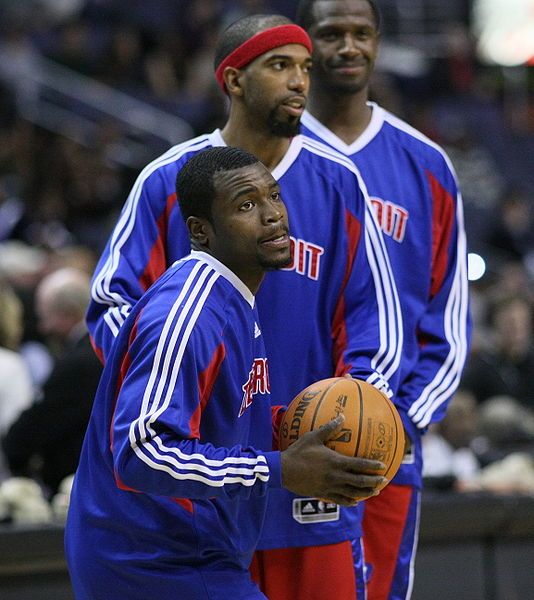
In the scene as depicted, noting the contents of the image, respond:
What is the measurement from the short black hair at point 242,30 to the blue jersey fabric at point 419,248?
20.1 inches

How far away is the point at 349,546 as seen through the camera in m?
3.96

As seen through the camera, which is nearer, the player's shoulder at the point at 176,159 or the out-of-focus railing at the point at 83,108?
the player's shoulder at the point at 176,159

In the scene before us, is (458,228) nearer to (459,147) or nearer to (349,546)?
(349,546)

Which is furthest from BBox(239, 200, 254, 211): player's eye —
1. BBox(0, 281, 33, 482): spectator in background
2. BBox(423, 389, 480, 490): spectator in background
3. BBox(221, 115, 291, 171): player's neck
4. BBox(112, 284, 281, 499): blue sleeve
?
BBox(423, 389, 480, 490): spectator in background

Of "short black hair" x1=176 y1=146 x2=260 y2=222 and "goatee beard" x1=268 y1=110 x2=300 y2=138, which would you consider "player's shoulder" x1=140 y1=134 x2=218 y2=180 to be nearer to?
"goatee beard" x1=268 y1=110 x2=300 y2=138

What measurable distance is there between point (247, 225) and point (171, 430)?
615 mm

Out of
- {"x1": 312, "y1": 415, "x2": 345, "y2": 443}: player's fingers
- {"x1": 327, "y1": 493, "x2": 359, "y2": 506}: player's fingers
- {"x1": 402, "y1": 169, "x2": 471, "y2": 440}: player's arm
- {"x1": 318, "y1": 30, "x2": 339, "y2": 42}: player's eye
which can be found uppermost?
{"x1": 318, "y1": 30, "x2": 339, "y2": 42}: player's eye

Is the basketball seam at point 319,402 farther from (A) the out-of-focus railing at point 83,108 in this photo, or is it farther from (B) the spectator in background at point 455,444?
(A) the out-of-focus railing at point 83,108

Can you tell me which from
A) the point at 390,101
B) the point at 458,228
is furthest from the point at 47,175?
the point at 458,228

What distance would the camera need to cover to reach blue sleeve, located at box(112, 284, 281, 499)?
3.03 metres

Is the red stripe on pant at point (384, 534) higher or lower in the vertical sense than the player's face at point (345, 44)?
lower

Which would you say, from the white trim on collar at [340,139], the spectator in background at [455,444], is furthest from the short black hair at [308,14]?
the spectator in background at [455,444]

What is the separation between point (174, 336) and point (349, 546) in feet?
3.87

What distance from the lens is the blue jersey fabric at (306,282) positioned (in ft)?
12.8
